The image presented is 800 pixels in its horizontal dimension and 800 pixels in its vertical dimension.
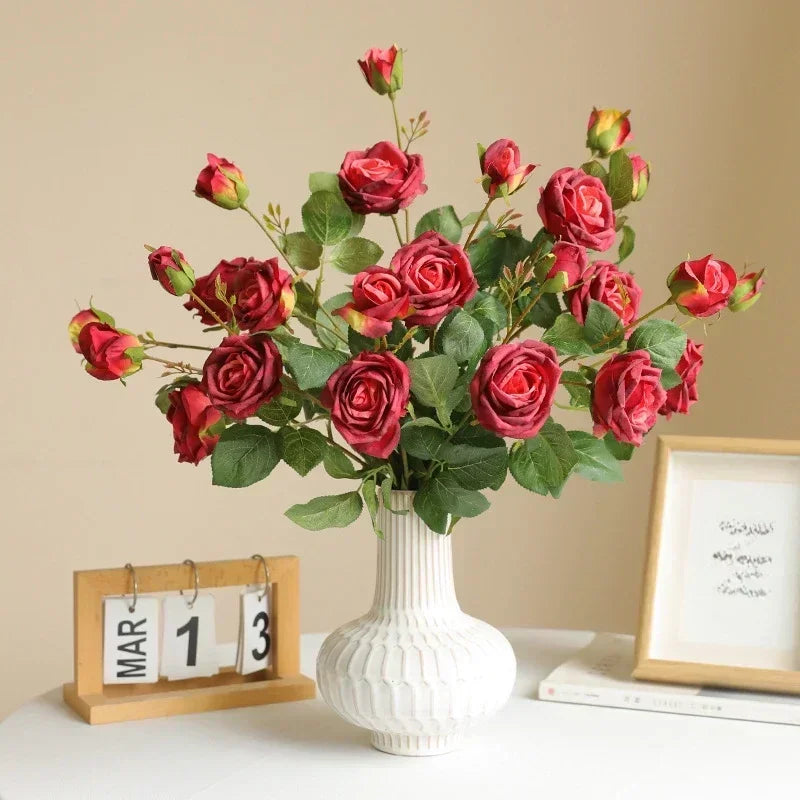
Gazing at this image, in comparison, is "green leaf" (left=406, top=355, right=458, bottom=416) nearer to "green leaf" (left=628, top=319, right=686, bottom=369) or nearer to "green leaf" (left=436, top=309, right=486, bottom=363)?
"green leaf" (left=436, top=309, right=486, bottom=363)

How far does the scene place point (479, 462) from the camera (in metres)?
1.01

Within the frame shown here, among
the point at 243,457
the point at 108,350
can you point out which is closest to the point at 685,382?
the point at 243,457

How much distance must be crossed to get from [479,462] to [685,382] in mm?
241

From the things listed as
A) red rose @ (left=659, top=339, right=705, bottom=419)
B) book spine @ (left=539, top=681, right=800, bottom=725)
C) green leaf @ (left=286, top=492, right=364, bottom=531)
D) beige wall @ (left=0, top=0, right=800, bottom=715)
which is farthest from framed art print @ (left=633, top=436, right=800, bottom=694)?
beige wall @ (left=0, top=0, right=800, bottom=715)

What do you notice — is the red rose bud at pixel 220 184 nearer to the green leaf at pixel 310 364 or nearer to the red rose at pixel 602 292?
the green leaf at pixel 310 364

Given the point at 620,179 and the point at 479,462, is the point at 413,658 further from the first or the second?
the point at 620,179

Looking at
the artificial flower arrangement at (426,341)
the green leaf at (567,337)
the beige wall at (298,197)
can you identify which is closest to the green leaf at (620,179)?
the artificial flower arrangement at (426,341)

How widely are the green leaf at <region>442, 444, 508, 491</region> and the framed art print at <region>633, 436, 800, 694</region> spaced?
400 millimetres

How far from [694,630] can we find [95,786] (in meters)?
0.66

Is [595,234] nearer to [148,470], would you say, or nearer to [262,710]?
[262,710]

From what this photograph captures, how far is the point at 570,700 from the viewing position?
1.27 m

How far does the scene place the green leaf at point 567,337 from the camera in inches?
40.2

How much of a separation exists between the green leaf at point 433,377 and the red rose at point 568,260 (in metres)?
0.12

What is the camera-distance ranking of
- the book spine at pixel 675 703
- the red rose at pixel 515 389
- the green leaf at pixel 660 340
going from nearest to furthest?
the red rose at pixel 515 389 → the green leaf at pixel 660 340 → the book spine at pixel 675 703
